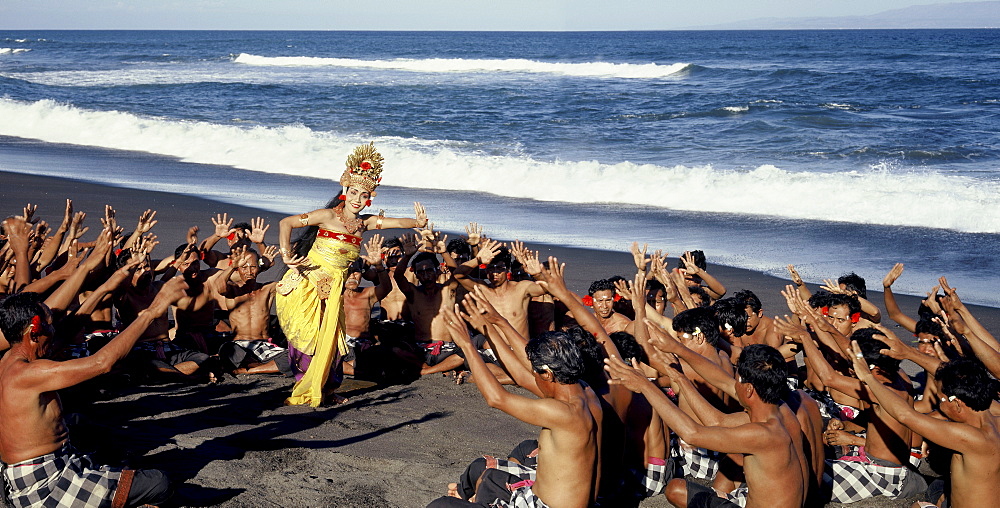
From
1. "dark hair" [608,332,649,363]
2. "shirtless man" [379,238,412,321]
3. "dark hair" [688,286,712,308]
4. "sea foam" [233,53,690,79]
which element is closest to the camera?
"dark hair" [608,332,649,363]

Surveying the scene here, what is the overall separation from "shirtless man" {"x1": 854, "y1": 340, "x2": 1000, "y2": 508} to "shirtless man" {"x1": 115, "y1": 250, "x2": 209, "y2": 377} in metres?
5.25

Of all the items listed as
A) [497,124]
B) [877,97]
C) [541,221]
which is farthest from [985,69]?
[541,221]

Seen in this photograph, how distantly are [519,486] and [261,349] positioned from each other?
12.3 ft

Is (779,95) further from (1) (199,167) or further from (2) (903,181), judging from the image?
(1) (199,167)

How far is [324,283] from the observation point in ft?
23.6

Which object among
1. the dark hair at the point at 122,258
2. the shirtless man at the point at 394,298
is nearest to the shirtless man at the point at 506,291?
the shirtless man at the point at 394,298

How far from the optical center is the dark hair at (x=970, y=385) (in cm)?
470

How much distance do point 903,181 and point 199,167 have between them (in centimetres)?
1370

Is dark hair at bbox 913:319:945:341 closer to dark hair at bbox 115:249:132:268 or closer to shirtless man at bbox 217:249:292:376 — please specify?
shirtless man at bbox 217:249:292:376

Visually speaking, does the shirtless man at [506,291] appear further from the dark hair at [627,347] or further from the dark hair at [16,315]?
the dark hair at [16,315]

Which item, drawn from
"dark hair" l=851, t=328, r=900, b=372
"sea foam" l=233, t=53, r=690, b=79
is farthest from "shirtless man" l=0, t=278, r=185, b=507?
"sea foam" l=233, t=53, r=690, b=79

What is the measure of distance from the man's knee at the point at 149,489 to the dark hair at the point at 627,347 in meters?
3.08

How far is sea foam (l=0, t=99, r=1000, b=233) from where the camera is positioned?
1473 centimetres

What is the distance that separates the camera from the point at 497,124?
25.9 meters
